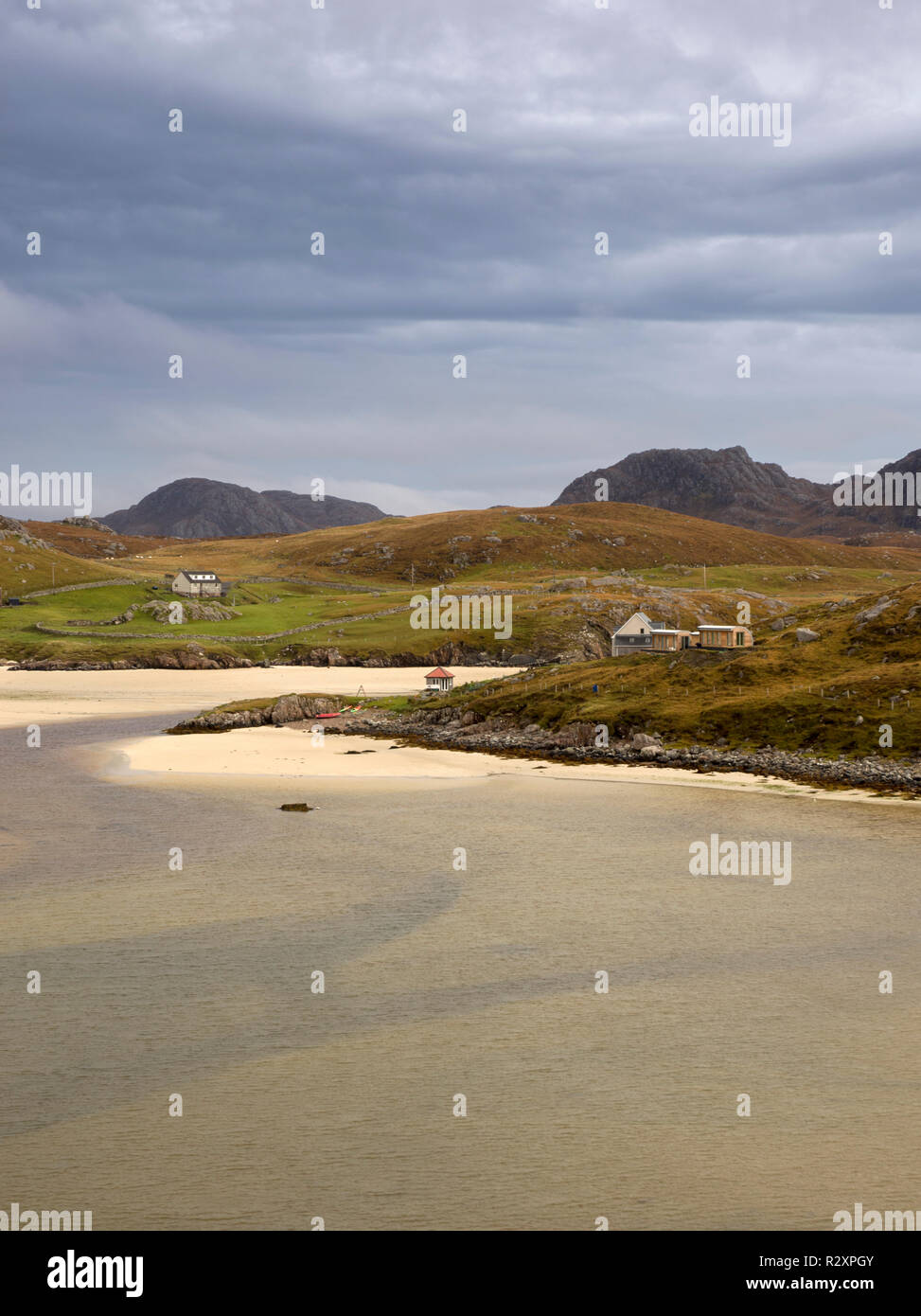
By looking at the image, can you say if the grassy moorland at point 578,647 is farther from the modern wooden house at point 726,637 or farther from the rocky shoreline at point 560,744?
the modern wooden house at point 726,637

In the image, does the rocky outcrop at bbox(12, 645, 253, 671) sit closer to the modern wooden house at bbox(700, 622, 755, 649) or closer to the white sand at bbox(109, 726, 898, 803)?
the white sand at bbox(109, 726, 898, 803)

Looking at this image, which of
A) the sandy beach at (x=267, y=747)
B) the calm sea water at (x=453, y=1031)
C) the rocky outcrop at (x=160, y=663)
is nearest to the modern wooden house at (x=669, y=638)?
the sandy beach at (x=267, y=747)

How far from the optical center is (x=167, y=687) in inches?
4668

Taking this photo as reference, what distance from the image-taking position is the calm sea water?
1728 centimetres

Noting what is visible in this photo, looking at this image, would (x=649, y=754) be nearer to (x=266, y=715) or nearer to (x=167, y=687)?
(x=266, y=715)

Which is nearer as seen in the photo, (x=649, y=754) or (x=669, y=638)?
(x=649, y=754)

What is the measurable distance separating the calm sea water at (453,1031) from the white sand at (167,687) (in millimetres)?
55448

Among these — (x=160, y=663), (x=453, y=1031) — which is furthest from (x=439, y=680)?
(x=453, y=1031)

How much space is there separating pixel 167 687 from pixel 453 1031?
332 feet

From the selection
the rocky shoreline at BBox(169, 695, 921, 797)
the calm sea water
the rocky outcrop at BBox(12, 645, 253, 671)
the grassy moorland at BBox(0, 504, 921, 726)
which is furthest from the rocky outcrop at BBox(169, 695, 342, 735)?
the rocky outcrop at BBox(12, 645, 253, 671)

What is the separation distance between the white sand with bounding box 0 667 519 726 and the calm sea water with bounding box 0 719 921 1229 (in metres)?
55.4

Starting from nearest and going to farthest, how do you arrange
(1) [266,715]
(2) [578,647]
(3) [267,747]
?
(3) [267,747], (1) [266,715], (2) [578,647]
